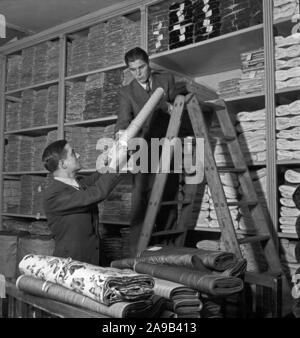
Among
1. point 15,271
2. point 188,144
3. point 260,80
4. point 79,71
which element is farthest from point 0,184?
point 260,80

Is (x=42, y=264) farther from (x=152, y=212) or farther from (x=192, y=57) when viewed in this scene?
(x=192, y=57)

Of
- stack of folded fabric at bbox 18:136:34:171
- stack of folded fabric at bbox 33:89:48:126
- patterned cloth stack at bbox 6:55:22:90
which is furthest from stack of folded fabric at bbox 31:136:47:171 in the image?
patterned cloth stack at bbox 6:55:22:90

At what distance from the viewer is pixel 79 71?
139 inches

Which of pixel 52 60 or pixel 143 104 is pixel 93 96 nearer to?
pixel 52 60

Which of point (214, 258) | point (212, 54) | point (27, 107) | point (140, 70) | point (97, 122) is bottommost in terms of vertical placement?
point (214, 258)

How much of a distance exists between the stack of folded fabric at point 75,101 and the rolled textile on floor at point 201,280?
2.28 meters

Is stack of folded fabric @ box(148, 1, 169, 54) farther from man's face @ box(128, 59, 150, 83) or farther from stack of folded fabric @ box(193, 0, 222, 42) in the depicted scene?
man's face @ box(128, 59, 150, 83)

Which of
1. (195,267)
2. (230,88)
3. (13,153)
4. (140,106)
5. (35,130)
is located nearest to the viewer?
(195,267)

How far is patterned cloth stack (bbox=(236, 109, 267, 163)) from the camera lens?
2500mm

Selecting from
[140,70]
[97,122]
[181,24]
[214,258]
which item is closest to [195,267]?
[214,258]

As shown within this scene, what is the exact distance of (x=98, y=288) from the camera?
1165mm

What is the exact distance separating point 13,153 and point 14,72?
87 centimetres
